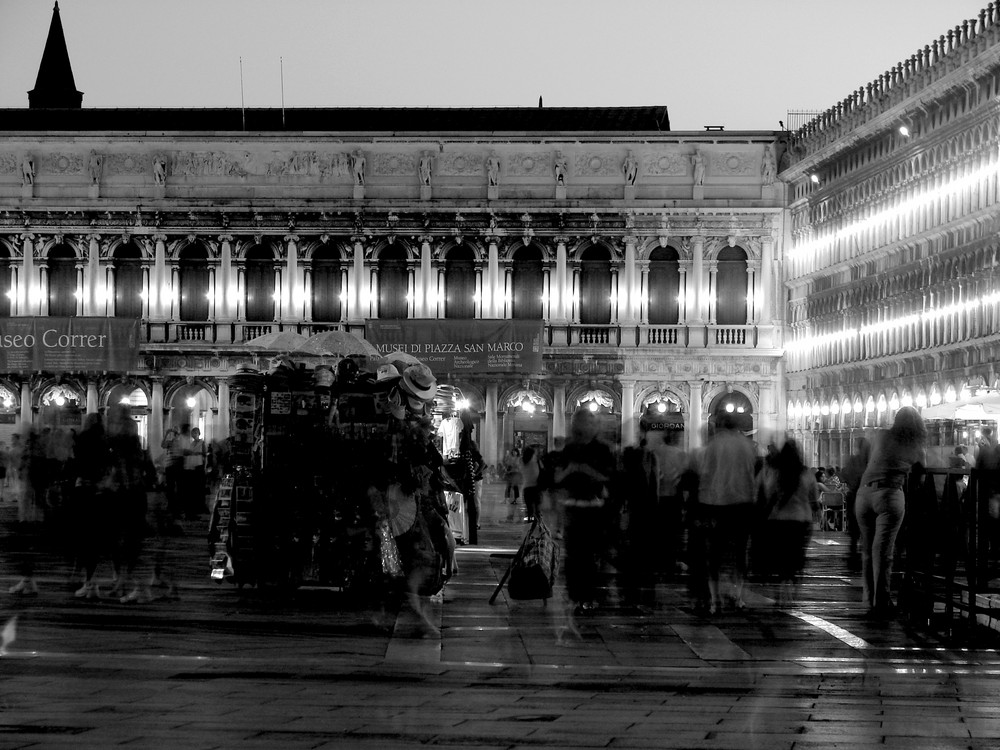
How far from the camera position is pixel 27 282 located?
58.8 metres

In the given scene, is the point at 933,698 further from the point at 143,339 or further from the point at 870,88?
the point at 143,339

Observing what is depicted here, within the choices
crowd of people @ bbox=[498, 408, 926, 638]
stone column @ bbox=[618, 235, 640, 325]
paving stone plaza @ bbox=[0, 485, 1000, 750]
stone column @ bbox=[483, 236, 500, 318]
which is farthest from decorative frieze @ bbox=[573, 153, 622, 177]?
paving stone plaza @ bbox=[0, 485, 1000, 750]

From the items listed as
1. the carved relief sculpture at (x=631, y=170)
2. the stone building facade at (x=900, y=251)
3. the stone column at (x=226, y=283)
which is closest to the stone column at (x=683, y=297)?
the carved relief sculpture at (x=631, y=170)

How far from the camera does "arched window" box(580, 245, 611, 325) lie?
192 feet

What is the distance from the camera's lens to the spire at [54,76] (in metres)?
84.4

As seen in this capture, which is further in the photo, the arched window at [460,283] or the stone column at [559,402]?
the arched window at [460,283]

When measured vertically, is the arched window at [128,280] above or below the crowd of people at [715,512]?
above

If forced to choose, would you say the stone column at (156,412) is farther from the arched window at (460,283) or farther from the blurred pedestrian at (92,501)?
the blurred pedestrian at (92,501)

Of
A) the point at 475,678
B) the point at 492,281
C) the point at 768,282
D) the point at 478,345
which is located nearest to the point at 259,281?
the point at 492,281

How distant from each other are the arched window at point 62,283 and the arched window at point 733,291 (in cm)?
2004

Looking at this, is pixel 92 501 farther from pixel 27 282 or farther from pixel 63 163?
pixel 63 163

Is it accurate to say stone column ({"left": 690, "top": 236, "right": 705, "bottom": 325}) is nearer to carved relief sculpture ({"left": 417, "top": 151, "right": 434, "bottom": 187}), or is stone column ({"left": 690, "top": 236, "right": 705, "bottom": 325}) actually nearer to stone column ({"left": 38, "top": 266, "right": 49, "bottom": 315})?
carved relief sculpture ({"left": 417, "top": 151, "right": 434, "bottom": 187})

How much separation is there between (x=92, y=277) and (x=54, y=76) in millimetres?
29179

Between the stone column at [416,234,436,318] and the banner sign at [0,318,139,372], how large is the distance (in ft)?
28.4
